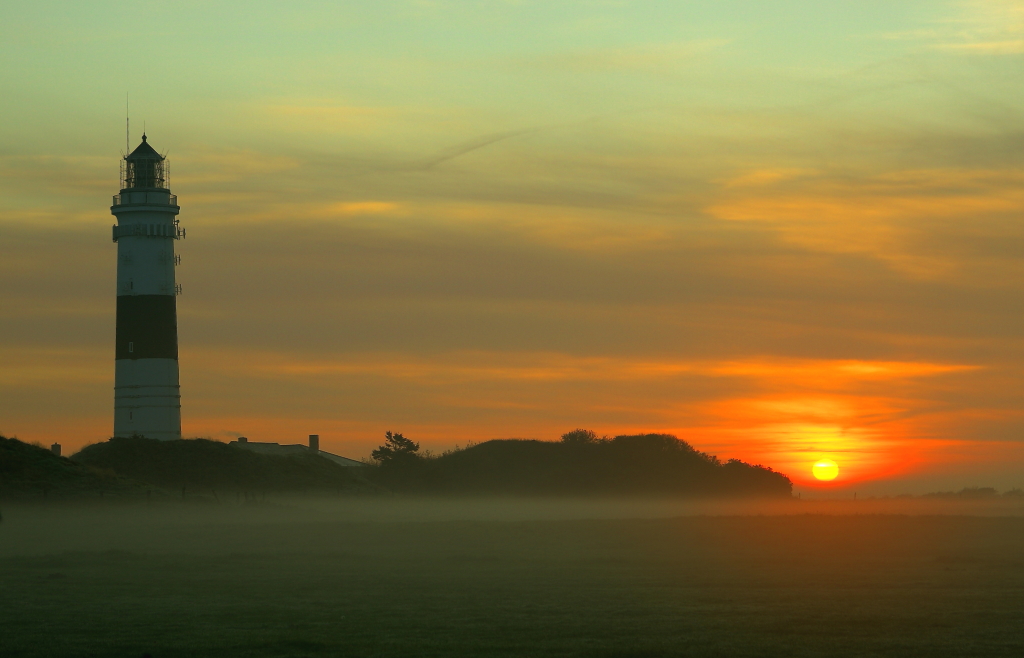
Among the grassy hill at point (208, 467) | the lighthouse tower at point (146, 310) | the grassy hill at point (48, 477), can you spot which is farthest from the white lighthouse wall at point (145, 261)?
the grassy hill at point (48, 477)

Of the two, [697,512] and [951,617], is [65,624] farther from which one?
[697,512]

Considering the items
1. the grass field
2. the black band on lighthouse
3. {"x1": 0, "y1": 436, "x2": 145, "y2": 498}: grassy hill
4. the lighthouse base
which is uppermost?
the black band on lighthouse

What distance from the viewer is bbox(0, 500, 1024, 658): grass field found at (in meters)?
24.1

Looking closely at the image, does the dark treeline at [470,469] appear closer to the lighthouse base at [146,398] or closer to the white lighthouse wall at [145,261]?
the lighthouse base at [146,398]

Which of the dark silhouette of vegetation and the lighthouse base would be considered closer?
the lighthouse base

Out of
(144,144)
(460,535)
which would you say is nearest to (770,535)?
(460,535)

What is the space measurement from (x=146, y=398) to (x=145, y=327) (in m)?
4.96

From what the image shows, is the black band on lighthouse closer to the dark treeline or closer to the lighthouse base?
the lighthouse base

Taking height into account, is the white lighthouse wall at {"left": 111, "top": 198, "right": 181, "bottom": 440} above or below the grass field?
above

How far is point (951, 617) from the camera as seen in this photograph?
27.2 metres

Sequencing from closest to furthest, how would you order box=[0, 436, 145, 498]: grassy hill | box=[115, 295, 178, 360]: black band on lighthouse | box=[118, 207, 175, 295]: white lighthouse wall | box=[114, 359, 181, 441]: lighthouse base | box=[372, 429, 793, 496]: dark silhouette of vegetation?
1. box=[0, 436, 145, 498]: grassy hill
2. box=[115, 295, 178, 360]: black band on lighthouse
3. box=[114, 359, 181, 441]: lighthouse base
4. box=[118, 207, 175, 295]: white lighthouse wall
5. box=[372, 429, 793, 496]: dark silhouette of vegetation

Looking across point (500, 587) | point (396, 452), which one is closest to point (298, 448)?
point (396, 452)

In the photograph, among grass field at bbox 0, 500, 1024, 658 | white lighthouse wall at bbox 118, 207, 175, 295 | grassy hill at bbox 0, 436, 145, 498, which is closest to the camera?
grass field at bbox 0, 500, 1024, 658

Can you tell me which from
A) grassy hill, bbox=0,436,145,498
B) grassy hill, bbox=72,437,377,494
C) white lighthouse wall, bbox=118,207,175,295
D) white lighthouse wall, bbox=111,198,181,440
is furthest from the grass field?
white lighthouse wall, bbox=118,207,175,295
